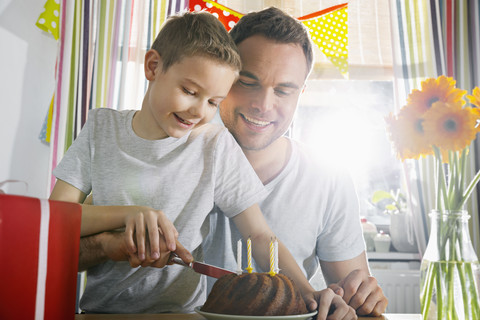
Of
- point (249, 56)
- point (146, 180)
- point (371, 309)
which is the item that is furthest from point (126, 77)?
point (371, 309)

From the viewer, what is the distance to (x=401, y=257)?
254 cm

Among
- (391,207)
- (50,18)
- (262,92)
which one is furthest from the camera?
(391,207)

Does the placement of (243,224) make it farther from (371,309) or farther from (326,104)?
(326,104)

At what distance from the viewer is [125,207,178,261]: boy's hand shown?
2.54 feet

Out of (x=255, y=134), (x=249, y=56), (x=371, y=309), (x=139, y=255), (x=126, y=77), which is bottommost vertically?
(x=371, y=309)

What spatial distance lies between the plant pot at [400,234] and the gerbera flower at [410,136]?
1.94 metres

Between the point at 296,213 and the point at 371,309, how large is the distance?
44cm

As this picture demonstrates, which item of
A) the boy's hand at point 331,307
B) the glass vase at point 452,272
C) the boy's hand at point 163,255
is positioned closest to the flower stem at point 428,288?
the glass vase at point 452,272

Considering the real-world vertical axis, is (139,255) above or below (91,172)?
below

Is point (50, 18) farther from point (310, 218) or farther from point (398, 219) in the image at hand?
point (398, 219)

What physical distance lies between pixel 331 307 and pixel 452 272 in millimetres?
219

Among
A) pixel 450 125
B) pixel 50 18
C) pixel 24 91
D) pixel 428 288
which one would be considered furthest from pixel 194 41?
pixel 50 18

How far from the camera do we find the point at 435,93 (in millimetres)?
756

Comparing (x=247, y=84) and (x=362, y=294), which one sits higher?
(x=247, y=84)
